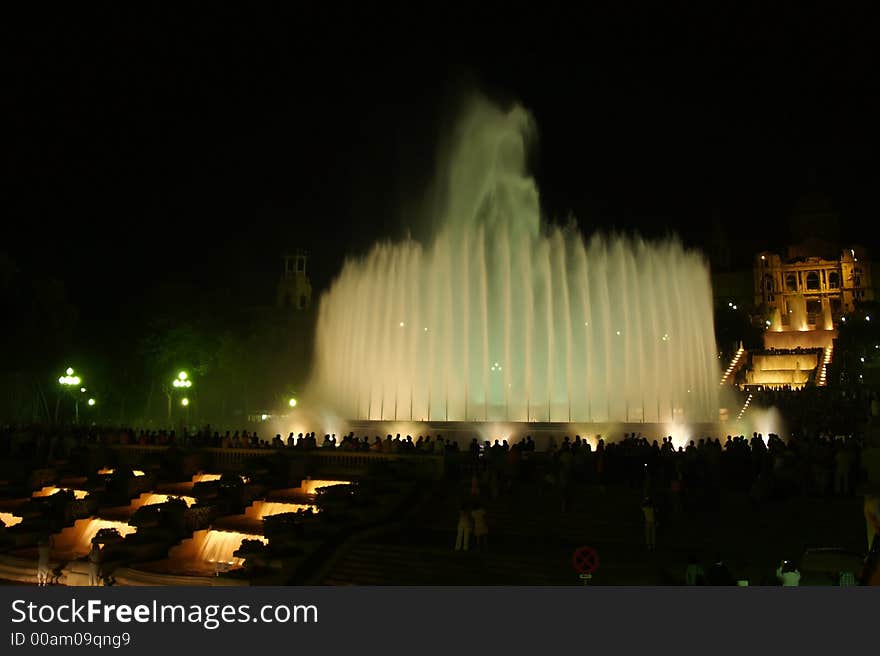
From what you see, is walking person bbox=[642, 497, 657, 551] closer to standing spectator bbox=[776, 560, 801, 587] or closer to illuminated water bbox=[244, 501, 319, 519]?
standing spectator bbox=[776, 560, 801, 587]

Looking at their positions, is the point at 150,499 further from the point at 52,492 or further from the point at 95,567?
the point at 95,567

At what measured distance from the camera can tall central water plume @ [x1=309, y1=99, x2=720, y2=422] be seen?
32031mm

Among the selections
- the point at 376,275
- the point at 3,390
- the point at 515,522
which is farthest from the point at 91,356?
the point at 515,522

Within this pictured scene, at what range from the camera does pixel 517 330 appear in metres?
33.4

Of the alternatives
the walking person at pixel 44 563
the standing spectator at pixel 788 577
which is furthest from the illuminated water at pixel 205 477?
the standing spectator at pixel 788 577

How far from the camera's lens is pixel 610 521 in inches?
649

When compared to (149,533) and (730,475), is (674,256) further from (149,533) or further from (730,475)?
(149,533)

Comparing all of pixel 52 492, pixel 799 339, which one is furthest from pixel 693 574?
pixel 799 339

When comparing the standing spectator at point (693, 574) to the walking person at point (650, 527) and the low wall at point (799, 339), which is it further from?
the low wall at point (799, 339)

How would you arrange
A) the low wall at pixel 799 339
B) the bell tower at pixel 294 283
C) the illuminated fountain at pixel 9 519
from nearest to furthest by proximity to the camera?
the illuminated fountain at pixel 9 519 → the low wall at pixel 799 339 → the bell tower at pixel 294 283

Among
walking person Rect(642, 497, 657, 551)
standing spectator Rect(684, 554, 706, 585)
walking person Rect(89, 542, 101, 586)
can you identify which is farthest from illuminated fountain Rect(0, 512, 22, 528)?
standing spectator Rect(684, 554, 706, 585)

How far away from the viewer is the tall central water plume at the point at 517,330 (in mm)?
32031

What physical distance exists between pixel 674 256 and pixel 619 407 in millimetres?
8279

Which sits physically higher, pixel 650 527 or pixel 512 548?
pixel 650 527
